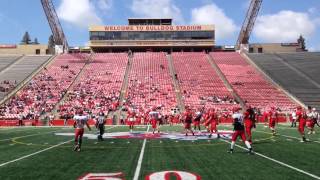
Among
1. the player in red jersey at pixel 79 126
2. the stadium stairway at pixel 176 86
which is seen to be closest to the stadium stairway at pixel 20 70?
the stadium stairway at pixel 176 86

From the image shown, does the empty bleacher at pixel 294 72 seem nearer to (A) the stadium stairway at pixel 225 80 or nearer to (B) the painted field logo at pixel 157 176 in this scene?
(A) the stadium stairway at pixel 225 80

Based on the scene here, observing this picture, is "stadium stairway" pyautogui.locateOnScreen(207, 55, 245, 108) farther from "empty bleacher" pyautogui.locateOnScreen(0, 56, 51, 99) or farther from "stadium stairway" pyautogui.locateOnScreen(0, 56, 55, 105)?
"empty bleacher" pyautogui.locateOnScreen(0, 56, 51, 99)

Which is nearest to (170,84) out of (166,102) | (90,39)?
(166,102)

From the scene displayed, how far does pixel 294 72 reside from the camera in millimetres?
74312

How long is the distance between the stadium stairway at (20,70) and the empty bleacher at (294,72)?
119 feet

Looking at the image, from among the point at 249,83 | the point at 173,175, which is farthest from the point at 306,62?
the point at 173,175

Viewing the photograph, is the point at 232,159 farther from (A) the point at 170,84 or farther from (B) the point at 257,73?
(B) the point at 257,73

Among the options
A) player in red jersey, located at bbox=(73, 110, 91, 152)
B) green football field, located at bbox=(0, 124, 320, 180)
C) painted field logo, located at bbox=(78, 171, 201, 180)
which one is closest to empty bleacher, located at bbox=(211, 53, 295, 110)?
green football field, located at bbox=(0, 124, 320, 180)

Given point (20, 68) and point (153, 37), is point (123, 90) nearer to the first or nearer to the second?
point (20, 68)

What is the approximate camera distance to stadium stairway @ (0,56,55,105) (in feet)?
216

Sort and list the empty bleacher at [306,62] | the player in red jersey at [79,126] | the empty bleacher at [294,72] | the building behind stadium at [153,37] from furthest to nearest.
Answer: the building behind stadium at [153,37] → the empty bleacher at [306,62] → the empty bleacher at [294,72] → the player in red jersey at [79,126]

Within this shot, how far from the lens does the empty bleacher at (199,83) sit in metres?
60.9

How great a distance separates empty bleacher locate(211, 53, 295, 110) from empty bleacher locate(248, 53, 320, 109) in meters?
1.95

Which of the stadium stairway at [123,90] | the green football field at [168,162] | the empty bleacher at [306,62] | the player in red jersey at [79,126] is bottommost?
the green football field at [168,162]
